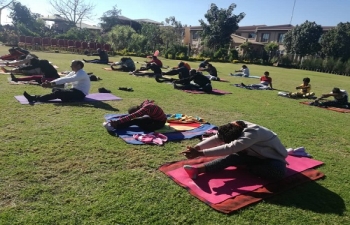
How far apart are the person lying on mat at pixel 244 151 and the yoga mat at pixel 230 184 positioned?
4.1 inches

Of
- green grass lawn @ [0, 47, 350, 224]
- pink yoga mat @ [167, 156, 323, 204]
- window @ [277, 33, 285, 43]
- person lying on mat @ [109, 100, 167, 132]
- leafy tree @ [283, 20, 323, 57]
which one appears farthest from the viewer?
window @ [277, 33, 285, 43]

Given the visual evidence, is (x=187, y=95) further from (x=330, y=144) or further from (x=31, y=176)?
(x=31, y=176)

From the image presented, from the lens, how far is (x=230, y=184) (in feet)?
12.5

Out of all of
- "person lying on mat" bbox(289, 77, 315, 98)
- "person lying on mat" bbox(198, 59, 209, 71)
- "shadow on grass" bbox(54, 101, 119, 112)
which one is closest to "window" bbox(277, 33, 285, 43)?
"person lying on mat" bbox(198, 59, 209, 71)

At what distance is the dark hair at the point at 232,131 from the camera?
375cm

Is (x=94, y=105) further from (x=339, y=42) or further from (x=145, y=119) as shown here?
(x=339, y=42)

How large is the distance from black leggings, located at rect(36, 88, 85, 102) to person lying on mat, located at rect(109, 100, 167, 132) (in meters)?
2.57

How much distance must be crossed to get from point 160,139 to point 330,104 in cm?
771

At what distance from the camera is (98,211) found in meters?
3.01

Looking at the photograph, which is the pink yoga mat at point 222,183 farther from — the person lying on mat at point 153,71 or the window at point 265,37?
the window at point 265,37

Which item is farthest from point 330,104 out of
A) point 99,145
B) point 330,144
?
point 99,145

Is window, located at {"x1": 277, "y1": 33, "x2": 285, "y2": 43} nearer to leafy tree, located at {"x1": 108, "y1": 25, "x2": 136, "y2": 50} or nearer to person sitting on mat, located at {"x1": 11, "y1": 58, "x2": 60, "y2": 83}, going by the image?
leafy tree, located at {"x1": 108, "y1": 25, "x2": 136, "y2": 50}

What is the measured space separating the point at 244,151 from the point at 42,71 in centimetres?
891

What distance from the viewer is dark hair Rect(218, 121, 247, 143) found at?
3.75 meters
